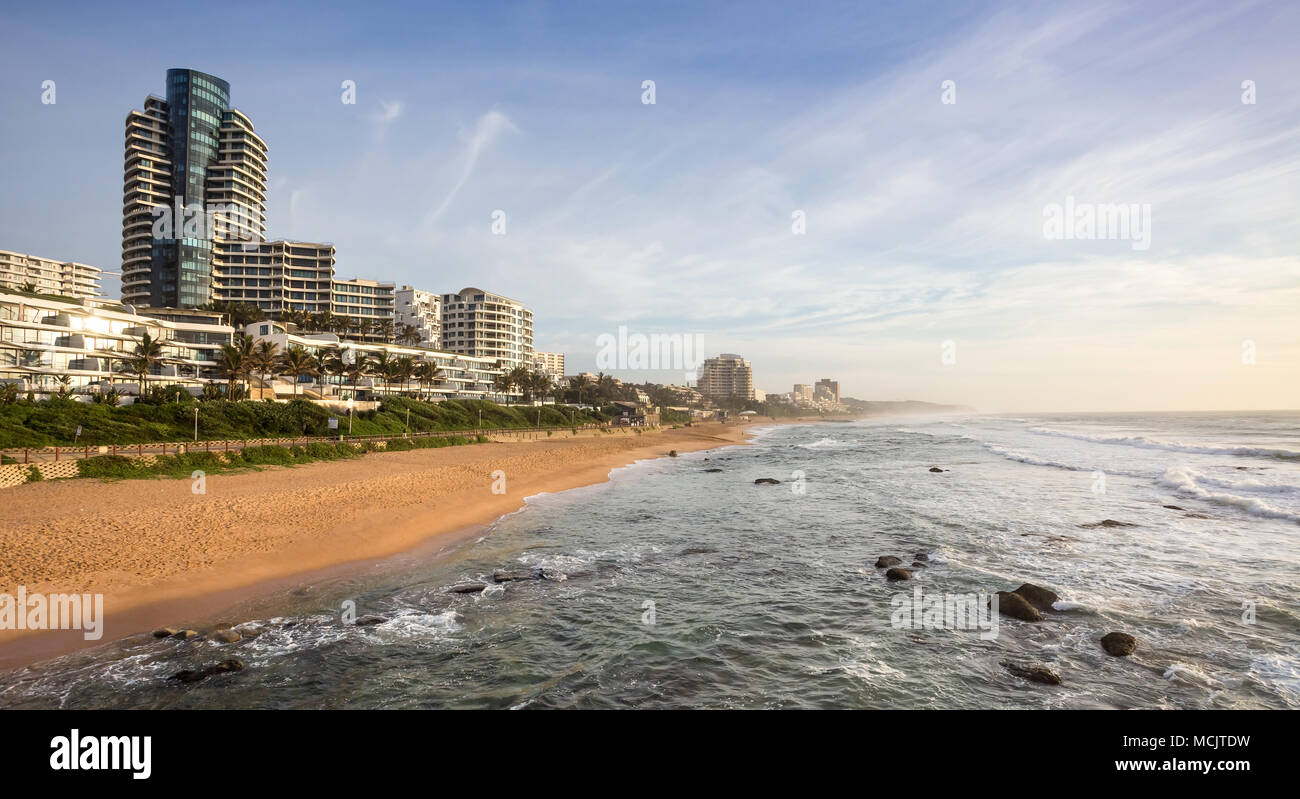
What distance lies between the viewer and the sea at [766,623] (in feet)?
37.8

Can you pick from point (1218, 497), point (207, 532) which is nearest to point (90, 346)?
point (207, 532)

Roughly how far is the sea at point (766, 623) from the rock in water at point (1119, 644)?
20 centimetres

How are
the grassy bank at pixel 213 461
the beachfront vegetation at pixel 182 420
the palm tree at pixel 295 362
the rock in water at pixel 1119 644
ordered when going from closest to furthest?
1. the rock in water at pixel 1119 644
2. the grassy bank at pixel 213 461
3. the beachfront vegetation at pixel 182 420
4. the palm tree at pixel 295 362

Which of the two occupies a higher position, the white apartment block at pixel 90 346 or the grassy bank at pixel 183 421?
the white apartment block at pixel 90 346

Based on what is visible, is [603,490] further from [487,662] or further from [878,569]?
[487,662]

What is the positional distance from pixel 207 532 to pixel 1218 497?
5072 cm

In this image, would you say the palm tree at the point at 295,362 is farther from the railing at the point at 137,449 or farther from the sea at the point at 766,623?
the sea at the point at 766,623

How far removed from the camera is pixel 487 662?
12922mm

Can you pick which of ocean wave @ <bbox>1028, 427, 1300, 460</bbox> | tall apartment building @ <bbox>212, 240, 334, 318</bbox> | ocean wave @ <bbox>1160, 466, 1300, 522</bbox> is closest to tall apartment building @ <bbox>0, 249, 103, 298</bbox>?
tall apartment building @ <bbox>212, 240, 334, 318</bbox>

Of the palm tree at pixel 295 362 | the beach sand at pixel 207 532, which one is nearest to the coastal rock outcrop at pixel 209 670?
the beach sand at pixel 207 532

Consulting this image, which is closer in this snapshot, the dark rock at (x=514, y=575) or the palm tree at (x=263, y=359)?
the dark rock at (x=514, y=575)

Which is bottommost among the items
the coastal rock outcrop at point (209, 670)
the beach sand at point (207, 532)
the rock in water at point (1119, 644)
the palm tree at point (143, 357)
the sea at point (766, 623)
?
the sea at point (766, 623)
